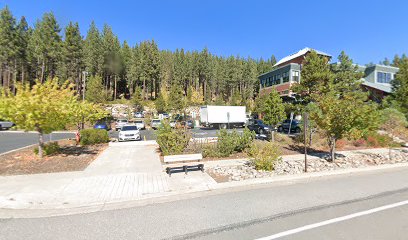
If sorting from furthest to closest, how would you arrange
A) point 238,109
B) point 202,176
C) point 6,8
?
point 6,8, point 238,109, point 202,176

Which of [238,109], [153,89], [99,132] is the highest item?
[153,89]

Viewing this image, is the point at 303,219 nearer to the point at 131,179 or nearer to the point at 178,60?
the point at 131,179

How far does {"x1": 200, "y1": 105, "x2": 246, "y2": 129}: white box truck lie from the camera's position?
3350cm

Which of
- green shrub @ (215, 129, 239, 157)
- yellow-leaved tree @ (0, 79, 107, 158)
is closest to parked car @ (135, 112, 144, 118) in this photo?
yellow-leaved tree @ (0, 79, 107, 158)

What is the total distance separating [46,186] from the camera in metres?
7.62

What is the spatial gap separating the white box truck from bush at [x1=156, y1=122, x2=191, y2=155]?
19.6 m

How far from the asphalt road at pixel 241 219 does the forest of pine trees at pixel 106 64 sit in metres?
38.4

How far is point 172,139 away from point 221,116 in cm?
2161

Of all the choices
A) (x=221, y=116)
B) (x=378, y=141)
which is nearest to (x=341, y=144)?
(x=378, y=141)

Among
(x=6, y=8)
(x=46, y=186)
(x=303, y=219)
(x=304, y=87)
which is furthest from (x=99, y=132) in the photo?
(x=6, y=8)

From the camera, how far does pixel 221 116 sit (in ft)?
112

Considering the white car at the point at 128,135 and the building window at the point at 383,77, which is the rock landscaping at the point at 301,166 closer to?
the white car at the point at 128,135

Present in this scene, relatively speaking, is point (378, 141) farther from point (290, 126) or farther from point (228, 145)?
point (228, 145)

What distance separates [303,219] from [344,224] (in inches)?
33.1
